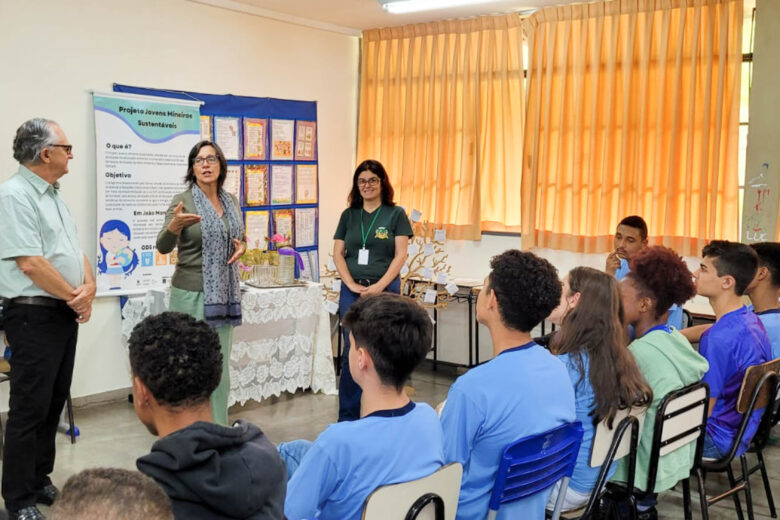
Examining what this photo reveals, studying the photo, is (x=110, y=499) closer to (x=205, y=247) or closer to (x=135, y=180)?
(x=205, y=247)

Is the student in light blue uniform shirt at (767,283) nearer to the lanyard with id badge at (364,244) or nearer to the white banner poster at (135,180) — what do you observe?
the lanyard with id badge at (364,244)

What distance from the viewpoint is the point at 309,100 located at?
21.3 feet

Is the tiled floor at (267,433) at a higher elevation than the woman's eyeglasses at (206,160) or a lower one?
lower

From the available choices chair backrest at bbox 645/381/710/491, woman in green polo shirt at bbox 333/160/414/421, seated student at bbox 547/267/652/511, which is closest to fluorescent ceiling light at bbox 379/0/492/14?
woman in green polo shirt at bbox 333/160/414/421

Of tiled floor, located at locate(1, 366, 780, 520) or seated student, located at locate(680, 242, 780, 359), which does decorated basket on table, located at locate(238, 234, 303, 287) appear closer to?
tiled floor, located at locate(1, 366, 780, 520)

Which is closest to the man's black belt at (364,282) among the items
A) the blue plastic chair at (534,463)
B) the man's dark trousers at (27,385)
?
the man's dark trousers at (27,385)

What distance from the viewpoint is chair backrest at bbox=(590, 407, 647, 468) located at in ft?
7.77

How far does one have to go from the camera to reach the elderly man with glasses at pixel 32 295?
10.3ft

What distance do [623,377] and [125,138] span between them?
384 centimetres

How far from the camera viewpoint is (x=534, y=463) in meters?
2.01

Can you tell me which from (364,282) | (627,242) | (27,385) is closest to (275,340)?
(364,282)

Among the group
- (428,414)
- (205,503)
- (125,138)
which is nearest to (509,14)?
(125,138)

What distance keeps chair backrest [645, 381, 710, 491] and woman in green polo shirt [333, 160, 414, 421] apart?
2.22 m

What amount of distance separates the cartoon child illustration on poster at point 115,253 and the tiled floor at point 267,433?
2.89 ft
